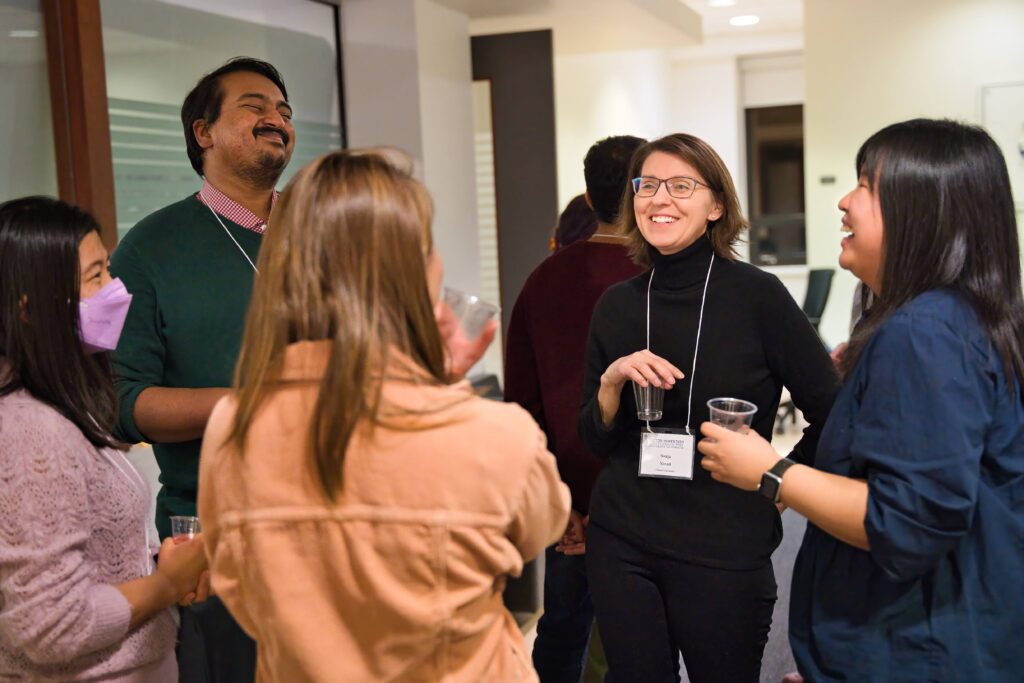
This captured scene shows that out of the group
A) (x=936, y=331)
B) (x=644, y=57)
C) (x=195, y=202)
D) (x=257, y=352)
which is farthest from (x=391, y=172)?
(x=644, y=57)

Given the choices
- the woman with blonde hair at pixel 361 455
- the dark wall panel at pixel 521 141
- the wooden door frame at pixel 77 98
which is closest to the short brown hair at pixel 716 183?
the woman with blonde hair at pixel 361 455

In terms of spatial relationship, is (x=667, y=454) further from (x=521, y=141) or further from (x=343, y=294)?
(x=521, y=141)

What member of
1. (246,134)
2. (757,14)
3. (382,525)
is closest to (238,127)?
(246,134)

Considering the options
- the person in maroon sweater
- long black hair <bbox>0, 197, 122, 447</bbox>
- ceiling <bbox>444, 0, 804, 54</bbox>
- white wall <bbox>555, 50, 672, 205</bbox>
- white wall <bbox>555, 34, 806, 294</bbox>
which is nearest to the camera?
long black hair <bbox>0, 197, 122, 447</bbox>

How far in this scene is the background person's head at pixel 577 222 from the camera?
9.25ft

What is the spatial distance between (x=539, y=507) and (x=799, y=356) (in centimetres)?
100

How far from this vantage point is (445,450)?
1.11 m

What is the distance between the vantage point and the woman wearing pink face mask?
4.52ft

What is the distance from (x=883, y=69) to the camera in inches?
281

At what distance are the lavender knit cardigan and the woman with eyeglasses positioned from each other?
953 millimetres

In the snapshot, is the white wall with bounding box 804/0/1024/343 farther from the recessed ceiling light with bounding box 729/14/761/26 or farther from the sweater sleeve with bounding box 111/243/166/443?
the sweater sleeve with bounding box 111/243/166/443

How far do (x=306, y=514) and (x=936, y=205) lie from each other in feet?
3.38

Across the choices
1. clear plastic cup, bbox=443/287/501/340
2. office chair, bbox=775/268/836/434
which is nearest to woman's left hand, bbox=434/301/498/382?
clear plastic cup, bbox=443/287/501/340

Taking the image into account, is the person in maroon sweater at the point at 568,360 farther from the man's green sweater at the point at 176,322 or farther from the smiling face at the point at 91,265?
the smiling face at the point at 91,265
